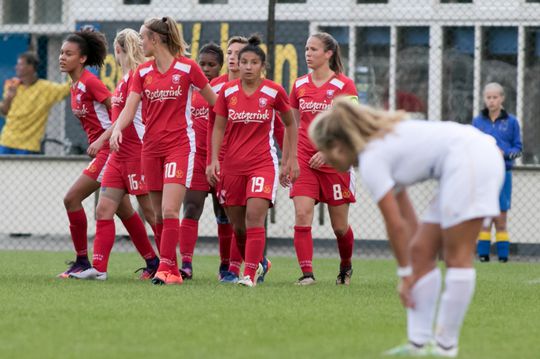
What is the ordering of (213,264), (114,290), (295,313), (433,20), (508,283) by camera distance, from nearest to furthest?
(295,313)
(114,290)
(508,283)
(213,264)
(433,20)

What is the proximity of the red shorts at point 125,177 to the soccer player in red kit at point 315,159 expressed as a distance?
4.08ft

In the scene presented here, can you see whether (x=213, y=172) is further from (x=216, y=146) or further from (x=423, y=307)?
(x=423, y=307)

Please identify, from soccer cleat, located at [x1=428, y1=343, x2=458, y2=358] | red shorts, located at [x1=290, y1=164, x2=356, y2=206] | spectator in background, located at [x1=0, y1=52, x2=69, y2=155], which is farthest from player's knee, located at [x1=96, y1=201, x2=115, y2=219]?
spectator in background, located at [x1=0, y1=52, x2=69, y2=155]

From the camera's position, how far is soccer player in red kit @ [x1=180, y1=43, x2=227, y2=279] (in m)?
10.6

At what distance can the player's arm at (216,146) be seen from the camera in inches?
384

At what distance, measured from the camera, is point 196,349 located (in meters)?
6.00

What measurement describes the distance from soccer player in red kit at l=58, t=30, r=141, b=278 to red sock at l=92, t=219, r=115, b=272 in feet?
0.68

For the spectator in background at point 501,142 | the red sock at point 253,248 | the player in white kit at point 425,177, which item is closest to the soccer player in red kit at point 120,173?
the red sock at point 253,248

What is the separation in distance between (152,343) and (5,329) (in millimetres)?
1007

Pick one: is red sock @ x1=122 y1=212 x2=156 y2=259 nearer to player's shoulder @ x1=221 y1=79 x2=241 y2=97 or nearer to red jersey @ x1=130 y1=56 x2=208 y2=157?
red jersey @ x1=130 y1=56 x2=208 y2=157

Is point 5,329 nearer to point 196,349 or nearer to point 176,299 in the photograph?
Answer: point 196,349

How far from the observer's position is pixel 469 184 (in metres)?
5.52

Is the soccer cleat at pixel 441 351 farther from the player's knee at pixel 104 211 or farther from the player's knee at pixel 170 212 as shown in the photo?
the player's knee at pixel 104 211

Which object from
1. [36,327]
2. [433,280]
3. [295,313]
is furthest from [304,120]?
[433,280]
